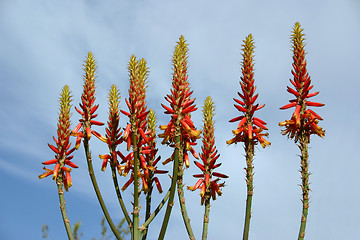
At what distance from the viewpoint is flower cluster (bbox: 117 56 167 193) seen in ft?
25.3

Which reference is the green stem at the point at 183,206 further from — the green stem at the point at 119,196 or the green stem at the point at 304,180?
the green stem at the point at 304,180

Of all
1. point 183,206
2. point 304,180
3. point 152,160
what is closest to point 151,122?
point 152,160

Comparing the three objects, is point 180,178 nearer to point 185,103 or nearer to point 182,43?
point 185,103

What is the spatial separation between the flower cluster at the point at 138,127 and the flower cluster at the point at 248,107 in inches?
75.7

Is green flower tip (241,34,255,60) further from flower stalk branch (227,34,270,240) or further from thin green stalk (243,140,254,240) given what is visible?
thin green stalk (243,140,254,240)

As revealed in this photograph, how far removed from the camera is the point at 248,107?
848cm

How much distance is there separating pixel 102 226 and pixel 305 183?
296 inches

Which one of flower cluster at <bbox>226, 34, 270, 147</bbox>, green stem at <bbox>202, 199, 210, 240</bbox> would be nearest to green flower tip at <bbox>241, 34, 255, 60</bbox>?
flower cluster at <bbox>226, 34, 270, 147</bbox>

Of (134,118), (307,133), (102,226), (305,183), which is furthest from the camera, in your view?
(102,226)

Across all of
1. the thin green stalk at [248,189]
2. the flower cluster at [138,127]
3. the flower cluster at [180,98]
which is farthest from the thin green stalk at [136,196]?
the thin green stalk at [248,189]

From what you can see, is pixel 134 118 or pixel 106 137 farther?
pixel 106 137

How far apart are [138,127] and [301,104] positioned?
378cm

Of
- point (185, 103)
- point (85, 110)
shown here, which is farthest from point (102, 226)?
point (185, 103)

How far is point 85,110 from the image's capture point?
8508 mm
